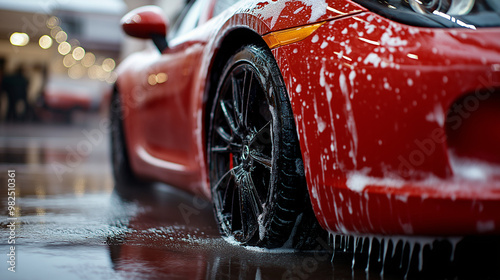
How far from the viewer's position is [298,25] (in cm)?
185

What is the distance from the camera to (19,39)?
2680cm

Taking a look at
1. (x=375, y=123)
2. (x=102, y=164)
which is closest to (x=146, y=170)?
(x=375, y=123)

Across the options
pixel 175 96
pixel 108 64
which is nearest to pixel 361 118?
pixel 175 96

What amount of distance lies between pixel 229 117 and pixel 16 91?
705 inches

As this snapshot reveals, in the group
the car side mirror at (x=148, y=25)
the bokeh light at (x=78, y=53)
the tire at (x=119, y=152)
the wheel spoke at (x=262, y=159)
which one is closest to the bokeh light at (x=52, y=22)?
the bokeh light at (x=78, y=53)

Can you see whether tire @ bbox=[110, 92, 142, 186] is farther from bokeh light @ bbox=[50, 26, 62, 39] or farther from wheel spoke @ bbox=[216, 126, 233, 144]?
bokeh light @ bbox=[50, 26, 62, 39]

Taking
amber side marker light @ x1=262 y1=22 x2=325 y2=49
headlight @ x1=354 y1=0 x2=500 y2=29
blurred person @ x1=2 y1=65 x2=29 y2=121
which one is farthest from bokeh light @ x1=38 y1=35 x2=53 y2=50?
headlight @ x1=354 y1=0 x2=500 y2=29

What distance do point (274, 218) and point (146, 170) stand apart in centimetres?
198

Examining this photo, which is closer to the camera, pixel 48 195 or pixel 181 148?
pixel 181 148

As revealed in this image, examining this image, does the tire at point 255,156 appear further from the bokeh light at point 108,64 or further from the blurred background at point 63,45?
the bokeh light at point 108,64

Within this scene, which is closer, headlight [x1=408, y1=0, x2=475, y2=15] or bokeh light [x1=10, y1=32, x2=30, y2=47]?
headlight [x1=408, y1=0, x2=475, y2=15]

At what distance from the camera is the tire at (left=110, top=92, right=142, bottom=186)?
428 centimetres

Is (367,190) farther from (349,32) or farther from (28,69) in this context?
(28,69)

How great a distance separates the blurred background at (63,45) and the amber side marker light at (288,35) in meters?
13.3
